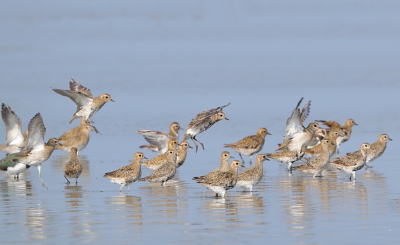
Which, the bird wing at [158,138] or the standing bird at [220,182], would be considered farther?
the bird wing at [158,138]

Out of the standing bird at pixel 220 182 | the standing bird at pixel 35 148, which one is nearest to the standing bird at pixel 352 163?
the standing bird at pixel 220 182

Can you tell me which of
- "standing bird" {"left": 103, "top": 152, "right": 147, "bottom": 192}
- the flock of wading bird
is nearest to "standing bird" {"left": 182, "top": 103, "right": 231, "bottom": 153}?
the flock of wading bird

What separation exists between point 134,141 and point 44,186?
8.71m

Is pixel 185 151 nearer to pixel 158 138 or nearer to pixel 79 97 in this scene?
pixel 158 138

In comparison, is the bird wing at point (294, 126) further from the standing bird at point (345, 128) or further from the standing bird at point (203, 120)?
the standing bird at point (345, 128)

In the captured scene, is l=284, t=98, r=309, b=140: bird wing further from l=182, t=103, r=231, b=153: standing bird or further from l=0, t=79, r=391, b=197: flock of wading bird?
l=182, t=103, r=231, b=153: standing bird

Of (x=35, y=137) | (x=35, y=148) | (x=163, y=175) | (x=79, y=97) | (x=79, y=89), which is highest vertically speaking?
(x=79, y=89)

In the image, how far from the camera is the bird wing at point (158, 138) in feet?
62.6

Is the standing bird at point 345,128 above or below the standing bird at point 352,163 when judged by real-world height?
above

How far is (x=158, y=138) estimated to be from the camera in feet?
→ 63.4

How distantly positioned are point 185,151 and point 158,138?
2798mm

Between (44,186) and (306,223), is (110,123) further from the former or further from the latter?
(306,223)

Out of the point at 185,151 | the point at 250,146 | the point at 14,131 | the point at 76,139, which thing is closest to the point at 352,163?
the point at 185,151

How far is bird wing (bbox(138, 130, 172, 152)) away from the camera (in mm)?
19078
